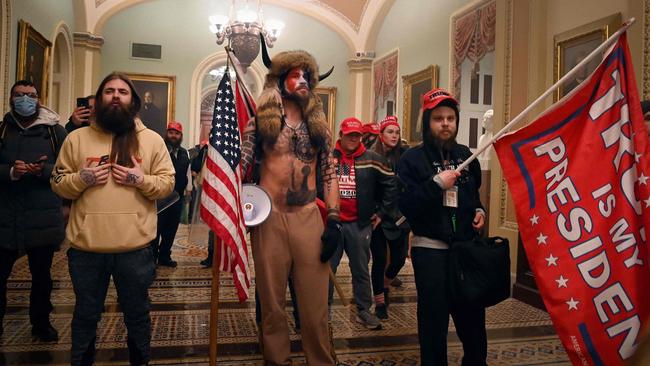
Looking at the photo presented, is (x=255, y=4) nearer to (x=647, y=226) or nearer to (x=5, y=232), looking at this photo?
(x=5, y=232)

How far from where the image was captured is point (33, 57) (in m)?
7.51

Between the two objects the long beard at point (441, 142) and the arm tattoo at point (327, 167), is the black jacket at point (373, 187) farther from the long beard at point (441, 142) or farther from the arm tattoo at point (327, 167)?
the long beard at point (441, 142)

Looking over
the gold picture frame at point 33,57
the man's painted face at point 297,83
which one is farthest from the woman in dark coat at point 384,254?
the gold picture frame at point 33,57

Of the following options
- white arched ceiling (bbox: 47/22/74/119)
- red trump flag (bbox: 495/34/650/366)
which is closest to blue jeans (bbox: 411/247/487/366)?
red trump flag (bbox: 495/34/650/366)

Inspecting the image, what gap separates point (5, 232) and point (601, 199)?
3.61m

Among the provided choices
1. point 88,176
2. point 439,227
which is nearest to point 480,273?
point 439,227

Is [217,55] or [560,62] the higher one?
[217,55]

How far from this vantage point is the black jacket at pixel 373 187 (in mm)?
4246

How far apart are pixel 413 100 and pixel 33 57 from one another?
6695 mm

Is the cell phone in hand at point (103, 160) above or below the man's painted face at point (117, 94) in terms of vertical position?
below

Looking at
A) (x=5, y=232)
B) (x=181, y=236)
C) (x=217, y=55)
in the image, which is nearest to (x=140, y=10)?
(x=217, y=55)

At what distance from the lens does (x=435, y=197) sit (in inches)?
99.5

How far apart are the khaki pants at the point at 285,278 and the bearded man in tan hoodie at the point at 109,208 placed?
636 mm

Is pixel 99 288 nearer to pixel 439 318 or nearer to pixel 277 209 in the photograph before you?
pixel 277 209
